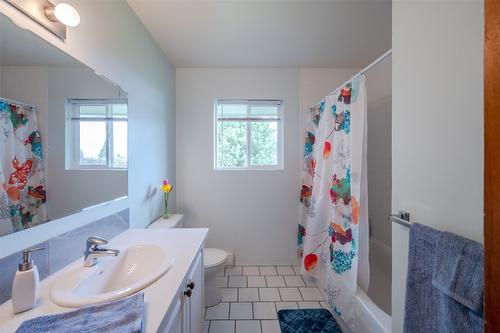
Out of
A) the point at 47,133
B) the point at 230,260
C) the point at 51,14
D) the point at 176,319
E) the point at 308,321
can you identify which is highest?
the point at 51,14

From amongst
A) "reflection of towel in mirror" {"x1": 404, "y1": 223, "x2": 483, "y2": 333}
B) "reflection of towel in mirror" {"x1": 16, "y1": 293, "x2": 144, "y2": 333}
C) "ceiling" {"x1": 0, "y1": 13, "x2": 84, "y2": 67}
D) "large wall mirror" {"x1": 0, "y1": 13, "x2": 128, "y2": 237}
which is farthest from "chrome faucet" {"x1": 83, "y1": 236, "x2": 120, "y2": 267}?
"reflection of towel in mirror" {"x1": 404, "y1": 223, "x2": 483, "y2": 333}

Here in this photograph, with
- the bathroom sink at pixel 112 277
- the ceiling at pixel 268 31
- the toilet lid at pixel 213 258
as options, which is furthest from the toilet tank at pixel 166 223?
the ceiling at pixel 268 31

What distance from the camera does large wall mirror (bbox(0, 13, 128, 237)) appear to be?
72cm

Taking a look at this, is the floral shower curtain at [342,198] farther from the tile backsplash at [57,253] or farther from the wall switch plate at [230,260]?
the tile backsplash at [57,253]

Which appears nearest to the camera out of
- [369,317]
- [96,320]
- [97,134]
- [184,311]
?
[96,320]

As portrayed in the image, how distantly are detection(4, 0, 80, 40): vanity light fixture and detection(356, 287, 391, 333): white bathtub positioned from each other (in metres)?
2.16

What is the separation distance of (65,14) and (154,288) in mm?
1174

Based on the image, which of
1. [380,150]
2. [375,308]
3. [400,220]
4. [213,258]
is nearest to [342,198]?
[400,220]

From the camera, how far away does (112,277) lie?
3.27 ft

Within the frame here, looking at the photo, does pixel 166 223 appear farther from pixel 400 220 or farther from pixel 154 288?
pixel 400 220

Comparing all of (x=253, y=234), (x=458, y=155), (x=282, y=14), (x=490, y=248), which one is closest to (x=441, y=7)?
(x=458, y=155)

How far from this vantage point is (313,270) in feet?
6.97

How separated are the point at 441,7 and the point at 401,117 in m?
0.43

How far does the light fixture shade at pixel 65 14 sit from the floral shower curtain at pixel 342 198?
1574 mm
